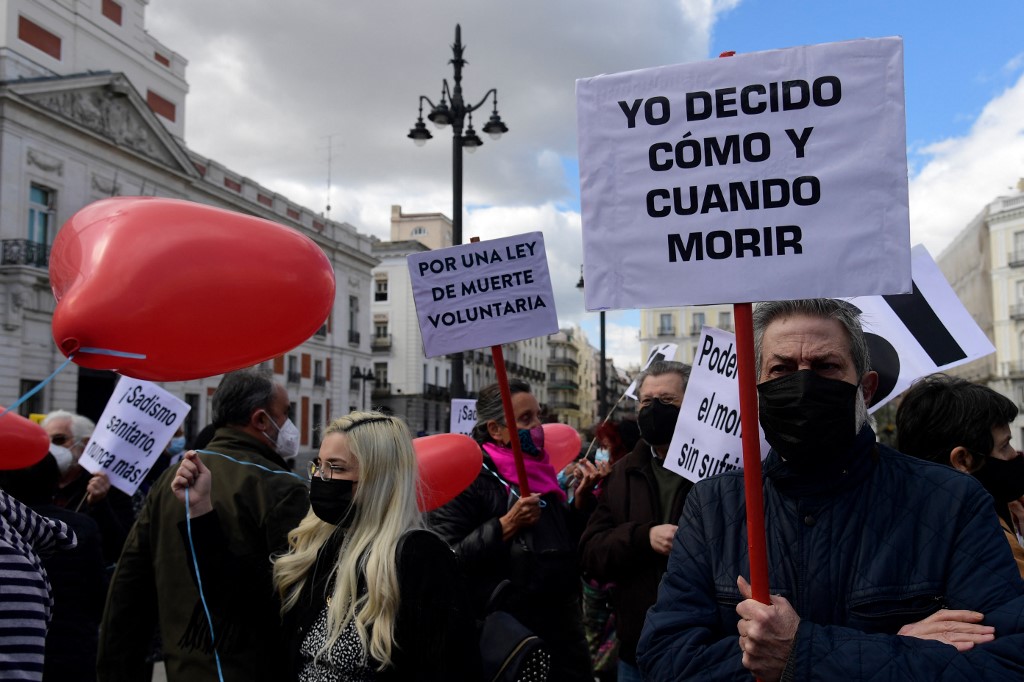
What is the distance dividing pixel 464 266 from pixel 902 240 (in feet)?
8.78

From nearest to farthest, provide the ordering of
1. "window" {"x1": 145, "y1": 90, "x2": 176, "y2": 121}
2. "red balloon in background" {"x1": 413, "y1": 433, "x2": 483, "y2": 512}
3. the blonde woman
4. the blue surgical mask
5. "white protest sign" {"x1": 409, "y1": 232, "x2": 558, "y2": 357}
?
the blonde woman < "red balloon in background" {"x1": 413, "y1": 433, "x2": 483, "y2": 512} < "white protest sign" {"x1": 409, "y1": 232, "x2": 558, "y2": 357} < the blue surgical mask < "window" {"x1": 145, "y1": 90, "x2": 176, "y2": 121}

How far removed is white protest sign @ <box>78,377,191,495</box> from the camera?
16.8 feet

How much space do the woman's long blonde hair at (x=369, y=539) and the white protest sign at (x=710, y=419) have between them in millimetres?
1126

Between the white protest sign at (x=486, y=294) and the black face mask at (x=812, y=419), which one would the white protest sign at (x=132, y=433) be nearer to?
the white protest sign at (x=486, y=294)

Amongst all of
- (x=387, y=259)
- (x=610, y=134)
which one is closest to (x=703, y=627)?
(x=610, y=134)

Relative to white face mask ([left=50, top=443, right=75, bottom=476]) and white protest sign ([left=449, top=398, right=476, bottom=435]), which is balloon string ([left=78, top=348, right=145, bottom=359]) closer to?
white face mask ([left=50, top=443, right=75, bottom=476])

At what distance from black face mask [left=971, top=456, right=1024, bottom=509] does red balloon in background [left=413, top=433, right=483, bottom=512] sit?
1.94m

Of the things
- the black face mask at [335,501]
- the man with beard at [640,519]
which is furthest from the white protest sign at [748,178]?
the man with beard at [640,519]

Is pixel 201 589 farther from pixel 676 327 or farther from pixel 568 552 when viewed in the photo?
pixel 676 327

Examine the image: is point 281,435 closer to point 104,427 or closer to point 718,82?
point 104,427

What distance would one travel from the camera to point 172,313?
2.43m

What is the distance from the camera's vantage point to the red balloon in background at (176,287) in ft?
7.59

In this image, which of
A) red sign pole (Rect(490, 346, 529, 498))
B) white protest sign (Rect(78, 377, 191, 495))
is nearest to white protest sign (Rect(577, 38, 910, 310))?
red sign pole (Rect(490, 346, 529, 498))

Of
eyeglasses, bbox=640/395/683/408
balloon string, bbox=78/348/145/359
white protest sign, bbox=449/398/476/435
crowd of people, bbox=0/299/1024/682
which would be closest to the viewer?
crowd of people, bbox=0/299/1024/682
